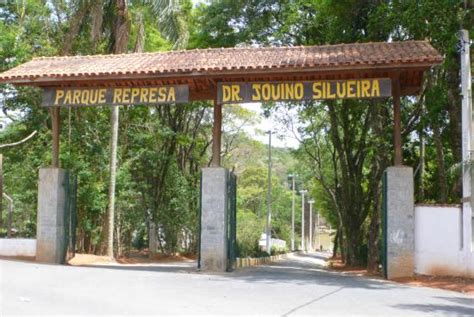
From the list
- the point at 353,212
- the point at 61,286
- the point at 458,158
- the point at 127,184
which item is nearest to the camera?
the point at 61,286

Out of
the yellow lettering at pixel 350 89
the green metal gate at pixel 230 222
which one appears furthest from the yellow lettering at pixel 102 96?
the yellow lettering at pixel 350 89

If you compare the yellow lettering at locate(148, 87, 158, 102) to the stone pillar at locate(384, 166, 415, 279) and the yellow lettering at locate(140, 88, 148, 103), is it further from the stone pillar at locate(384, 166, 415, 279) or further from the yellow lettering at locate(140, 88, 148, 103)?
the stone pillar at locate(384, 166, 415, 279)

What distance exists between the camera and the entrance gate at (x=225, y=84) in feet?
49.6

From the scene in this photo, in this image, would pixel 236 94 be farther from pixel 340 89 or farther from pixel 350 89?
pixel 350 89

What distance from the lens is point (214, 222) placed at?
1608 cm

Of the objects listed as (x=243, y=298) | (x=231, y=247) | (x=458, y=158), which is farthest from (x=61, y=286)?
(x=458, y=158)

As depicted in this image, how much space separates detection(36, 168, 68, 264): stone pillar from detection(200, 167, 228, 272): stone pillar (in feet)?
14.0

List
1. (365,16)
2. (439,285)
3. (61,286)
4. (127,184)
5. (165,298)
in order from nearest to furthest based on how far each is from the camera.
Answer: (165,298) < (61,286) < (439,285) < (365,16) < (127,184)

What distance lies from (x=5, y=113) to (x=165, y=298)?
19495 mm

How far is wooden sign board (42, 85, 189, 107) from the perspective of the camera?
54.6 feet

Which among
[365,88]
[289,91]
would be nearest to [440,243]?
[365,88]

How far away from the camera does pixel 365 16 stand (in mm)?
20859

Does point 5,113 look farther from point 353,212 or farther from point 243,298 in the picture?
point 243,298

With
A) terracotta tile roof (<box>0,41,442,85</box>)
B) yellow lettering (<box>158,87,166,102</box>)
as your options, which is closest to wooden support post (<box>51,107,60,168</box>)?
terracotta tile roof (<box>0,41,442,85</box>)
